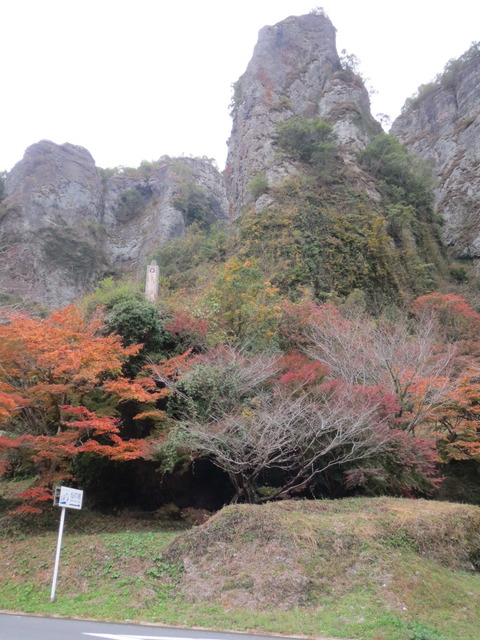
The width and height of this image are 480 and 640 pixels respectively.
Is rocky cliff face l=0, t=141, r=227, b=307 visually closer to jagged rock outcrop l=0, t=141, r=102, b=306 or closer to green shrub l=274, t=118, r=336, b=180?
jagged rock outcrop l=0, t=141, r=102, b=306

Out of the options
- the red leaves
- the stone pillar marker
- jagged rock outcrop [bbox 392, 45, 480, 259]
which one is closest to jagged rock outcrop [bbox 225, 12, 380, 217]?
jagged rock outcrop [bbox 392, 45, 480, 259]

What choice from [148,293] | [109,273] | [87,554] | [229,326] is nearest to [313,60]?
[109,273]

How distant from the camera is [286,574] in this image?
7.73 m

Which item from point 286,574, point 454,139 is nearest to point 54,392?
point 286,574

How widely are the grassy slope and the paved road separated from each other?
43 centimetres

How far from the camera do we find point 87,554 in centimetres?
924

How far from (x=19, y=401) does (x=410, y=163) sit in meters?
32.1

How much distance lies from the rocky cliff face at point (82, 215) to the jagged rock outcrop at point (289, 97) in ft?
26.6

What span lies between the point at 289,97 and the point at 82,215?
69.1ft

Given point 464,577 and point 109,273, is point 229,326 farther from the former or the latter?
point 109,273

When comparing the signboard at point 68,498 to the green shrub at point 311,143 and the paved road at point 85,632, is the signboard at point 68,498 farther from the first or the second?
the green shrub at point 311,143

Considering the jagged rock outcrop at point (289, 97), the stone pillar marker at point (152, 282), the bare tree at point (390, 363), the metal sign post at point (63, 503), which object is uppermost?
the jagged rock outcrop at point (289, 97)

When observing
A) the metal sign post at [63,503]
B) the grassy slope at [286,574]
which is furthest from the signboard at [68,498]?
the grassy slope at [286,574]

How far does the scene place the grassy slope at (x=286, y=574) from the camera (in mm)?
6844
